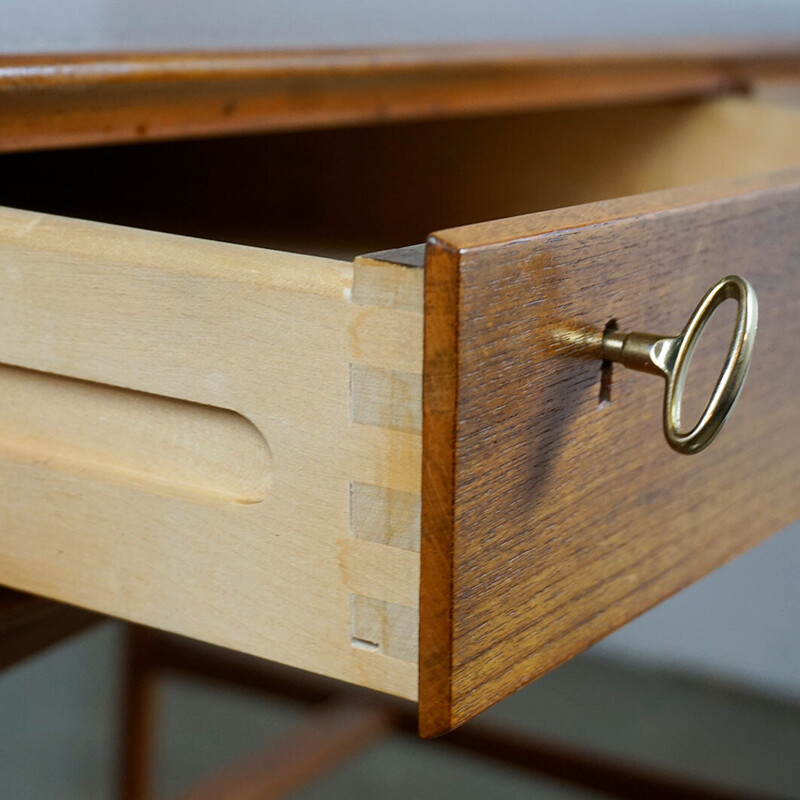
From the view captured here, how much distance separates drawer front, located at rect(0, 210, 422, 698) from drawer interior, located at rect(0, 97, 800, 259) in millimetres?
421

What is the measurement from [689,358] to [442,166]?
1.77 feet

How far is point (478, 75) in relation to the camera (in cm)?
63

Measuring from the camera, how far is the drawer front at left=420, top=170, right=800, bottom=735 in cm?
32

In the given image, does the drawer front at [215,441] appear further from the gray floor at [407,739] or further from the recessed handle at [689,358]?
the gray floor at [407,739]

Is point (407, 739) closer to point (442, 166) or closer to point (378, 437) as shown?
point (442, 166)

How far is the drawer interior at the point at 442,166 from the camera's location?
84 centimetres

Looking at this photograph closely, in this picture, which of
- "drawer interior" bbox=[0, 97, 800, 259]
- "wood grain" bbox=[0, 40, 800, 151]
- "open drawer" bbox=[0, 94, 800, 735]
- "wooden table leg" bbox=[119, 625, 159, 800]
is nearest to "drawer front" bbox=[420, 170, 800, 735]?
"open drawer" bbox=[0, 94, 800, 735]

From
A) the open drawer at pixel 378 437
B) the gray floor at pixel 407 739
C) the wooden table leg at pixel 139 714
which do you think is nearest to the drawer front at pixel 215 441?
the open drawer at pixel 378 437

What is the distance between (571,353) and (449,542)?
0.22 feet

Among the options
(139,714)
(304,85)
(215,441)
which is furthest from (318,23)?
(139,714)

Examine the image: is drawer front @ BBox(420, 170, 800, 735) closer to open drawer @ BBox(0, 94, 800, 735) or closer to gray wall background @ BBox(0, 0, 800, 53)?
open drawer @ BBox(0, 94, 800, 735)

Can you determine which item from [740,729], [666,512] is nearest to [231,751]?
[740,729]

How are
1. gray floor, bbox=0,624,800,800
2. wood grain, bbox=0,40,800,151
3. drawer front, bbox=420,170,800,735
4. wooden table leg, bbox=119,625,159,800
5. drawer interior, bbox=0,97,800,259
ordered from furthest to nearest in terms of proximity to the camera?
gray floor, bbox=0,624,800,800 < wooden table leg, bbox=119,625,159,800 < drawer interior, bbox=0,97,800,259 < wood grain, bbox=0,40,800,151 < drawer front, bbox=420,170,800,735

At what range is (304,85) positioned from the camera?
0.55 m
